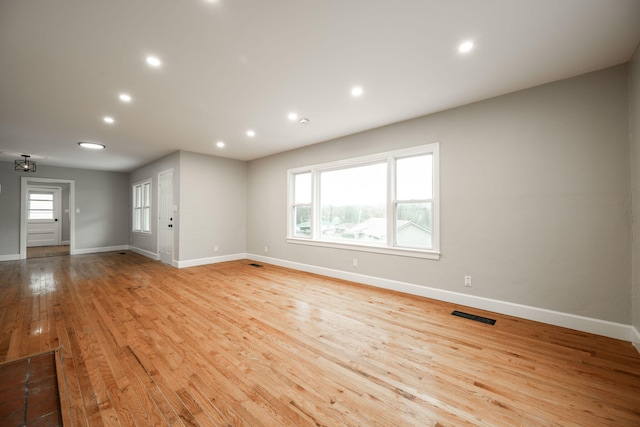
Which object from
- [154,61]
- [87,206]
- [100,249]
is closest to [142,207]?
[87,206]

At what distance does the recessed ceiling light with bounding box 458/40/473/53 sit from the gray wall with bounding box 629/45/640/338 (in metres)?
1.45

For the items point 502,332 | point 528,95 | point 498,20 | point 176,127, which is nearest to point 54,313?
point 176,127

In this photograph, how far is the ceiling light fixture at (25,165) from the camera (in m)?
6.30

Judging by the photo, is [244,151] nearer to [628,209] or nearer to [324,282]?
[324,282]

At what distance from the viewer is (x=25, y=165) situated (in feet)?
20.7

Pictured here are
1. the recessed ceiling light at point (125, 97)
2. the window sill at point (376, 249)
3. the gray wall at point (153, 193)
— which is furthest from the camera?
the gray wall at point (153, 193)

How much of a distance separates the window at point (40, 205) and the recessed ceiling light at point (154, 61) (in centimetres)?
1067

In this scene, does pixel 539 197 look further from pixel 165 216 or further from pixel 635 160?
pixel 165 216

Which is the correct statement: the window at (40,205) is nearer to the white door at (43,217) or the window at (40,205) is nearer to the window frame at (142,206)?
the white door at (43,217)

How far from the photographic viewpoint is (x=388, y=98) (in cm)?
321

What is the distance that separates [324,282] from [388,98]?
307cm

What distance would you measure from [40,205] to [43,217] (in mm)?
446

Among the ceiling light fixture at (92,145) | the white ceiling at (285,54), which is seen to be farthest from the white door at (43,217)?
the white ceiling at (285,54)

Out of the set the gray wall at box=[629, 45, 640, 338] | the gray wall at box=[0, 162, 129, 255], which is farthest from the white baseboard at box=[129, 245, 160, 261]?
the gray wall at box=[629, 45, 640, 338]
